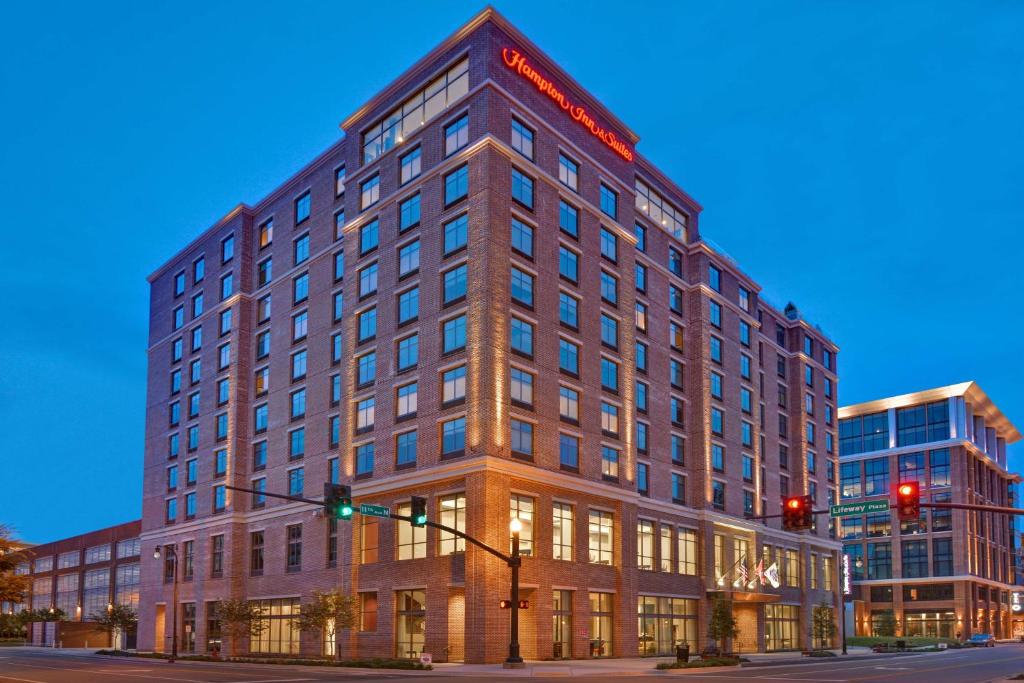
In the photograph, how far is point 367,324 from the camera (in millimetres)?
64750

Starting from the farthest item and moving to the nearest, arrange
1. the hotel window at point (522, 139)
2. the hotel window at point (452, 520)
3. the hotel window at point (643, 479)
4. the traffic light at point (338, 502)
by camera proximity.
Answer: the hotel window at point (643, 479) < the hotel window at point (522, 139) < the hotel window at point (452, 520) < the traffic light at point (338, 502)

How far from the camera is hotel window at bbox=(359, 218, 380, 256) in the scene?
65000 mm

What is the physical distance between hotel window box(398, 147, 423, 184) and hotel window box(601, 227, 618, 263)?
13055mm

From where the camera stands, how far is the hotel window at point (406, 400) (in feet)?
193

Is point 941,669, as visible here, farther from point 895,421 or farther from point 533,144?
point 895,421

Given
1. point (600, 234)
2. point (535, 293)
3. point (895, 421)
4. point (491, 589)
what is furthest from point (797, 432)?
point (895, 421)

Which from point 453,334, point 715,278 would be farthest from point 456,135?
point 715,278

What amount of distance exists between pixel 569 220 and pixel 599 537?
19.8 meters

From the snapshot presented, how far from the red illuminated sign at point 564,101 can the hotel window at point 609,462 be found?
816 inches

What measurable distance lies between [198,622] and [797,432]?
55518 mm

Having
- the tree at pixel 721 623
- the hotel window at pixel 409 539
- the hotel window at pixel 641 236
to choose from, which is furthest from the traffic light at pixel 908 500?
the hotel window at pixel 641 236

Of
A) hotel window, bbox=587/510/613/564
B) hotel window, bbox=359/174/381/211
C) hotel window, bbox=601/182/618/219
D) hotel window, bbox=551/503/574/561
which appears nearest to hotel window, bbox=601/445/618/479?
hotel window, bbox=587/510/613/564

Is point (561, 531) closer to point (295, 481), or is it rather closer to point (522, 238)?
point (522, 238)

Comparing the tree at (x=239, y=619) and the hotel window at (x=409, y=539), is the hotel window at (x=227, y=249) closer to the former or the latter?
the tree at (x=239, y=619)
